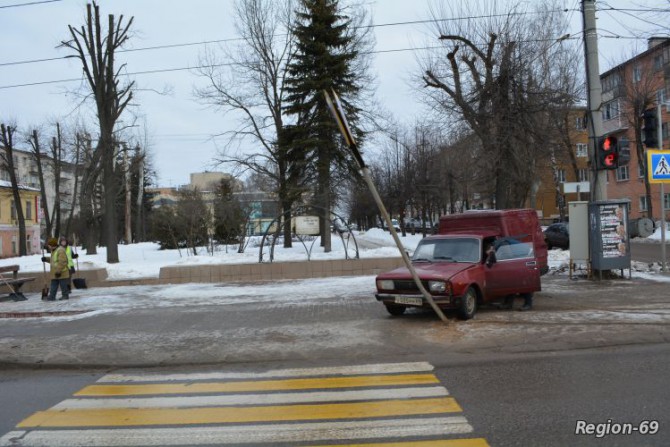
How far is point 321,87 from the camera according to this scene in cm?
2734

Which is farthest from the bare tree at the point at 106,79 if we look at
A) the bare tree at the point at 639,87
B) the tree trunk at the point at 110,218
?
the bare tree at the point at 639,87

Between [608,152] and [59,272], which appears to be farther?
[59,272]

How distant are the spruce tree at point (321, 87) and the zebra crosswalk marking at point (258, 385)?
20.6 meters

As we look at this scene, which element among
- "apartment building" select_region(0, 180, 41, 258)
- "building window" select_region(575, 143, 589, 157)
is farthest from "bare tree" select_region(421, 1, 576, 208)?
"apartment building" select_region(0, 180, 41, 258)

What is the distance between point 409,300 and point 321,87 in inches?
757

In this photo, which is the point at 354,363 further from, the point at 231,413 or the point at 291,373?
the point at 231,413

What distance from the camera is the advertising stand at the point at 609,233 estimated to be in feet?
47.6

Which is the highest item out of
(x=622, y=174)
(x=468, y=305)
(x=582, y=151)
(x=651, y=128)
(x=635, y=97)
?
(x=635, y=97)

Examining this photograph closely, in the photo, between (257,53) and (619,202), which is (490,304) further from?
(257,53)

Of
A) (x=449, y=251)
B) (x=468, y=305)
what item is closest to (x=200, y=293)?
(x=449, y=251)

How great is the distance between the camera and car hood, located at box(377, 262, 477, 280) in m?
9.77

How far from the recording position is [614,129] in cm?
5338

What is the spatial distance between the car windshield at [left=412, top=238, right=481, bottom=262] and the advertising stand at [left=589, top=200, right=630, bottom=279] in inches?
216

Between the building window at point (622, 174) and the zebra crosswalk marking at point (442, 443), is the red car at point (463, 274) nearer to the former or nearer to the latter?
the zebra crosswalk marking at point (442, 443)
